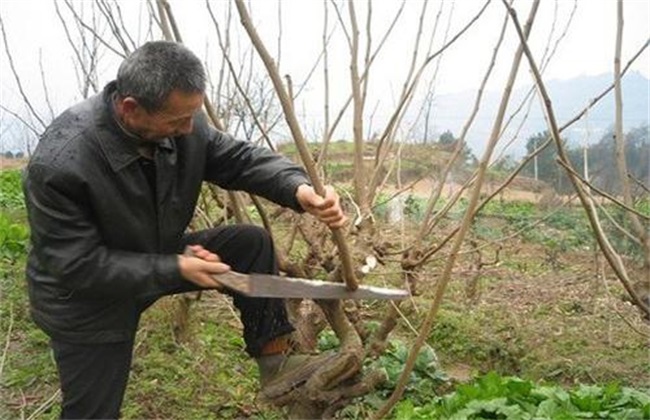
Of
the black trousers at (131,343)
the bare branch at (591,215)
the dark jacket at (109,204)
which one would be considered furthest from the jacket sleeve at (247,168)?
the bare branch at (591,215)

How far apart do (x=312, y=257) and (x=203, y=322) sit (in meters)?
2.21

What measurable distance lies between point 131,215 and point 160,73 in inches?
18.8

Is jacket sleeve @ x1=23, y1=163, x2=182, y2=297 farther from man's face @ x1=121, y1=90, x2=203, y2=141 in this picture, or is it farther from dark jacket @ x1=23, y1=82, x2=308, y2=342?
man's face @ x1=121, y1=90, x2=203, y2=141

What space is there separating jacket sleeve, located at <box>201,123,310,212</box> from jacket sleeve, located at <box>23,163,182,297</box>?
18.8 inches

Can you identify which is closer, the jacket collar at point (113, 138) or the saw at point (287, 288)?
the saw at point (287, 288)

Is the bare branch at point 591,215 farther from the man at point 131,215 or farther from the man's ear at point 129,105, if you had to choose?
the man's ear at point 129,105

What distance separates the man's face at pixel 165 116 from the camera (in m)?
2.15

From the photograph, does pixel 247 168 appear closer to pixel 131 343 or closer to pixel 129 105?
pixel 129 105

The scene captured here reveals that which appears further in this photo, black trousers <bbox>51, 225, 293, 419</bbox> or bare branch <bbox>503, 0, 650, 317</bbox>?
black trousers <bbox>51, 225, 293, 419</bbox>

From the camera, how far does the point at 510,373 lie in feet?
16.0

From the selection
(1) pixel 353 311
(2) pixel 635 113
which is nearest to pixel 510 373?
(1) pixel 353 311

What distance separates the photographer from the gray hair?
212cm

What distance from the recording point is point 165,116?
218 cm

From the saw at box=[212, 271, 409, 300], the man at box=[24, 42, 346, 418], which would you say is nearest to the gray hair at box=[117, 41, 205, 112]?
the man at box=[24, 42, 346, 418]
